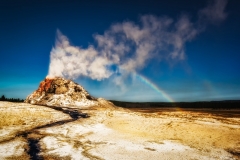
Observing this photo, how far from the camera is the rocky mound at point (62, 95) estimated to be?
58656 millimetres

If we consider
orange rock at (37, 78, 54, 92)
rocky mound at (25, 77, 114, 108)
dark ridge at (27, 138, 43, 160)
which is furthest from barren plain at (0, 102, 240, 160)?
orange rock at (37, 78, 54, 92)

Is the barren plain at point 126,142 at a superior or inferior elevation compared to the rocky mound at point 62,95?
inferior

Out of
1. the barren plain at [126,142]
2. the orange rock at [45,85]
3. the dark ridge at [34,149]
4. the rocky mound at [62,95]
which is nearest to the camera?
the dark ridge at [34,149]

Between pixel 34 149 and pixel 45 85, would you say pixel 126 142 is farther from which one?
pixel 45 85

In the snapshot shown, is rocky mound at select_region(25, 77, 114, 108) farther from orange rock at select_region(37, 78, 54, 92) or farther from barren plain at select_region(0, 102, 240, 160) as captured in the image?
barren plain at select_region(0, 102, 240, 160)

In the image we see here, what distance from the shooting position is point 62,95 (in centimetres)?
6269

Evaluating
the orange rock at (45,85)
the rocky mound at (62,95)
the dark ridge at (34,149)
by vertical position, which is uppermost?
the orange rock at (45,85)

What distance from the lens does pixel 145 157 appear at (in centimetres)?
1328

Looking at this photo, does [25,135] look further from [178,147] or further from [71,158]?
[178,147]

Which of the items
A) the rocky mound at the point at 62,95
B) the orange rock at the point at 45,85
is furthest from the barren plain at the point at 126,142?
the orange rock at the point at 45,85

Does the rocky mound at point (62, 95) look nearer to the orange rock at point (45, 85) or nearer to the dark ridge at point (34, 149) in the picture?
the orange rock at point (45, 85)

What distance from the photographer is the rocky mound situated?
58.7m

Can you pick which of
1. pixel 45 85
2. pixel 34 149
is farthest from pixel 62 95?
pixel 34 149

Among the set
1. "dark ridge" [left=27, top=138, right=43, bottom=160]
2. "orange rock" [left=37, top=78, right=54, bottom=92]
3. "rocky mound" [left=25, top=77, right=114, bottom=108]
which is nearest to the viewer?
"dark ridge" [left=27, top=138, right=43, bottom=160]
